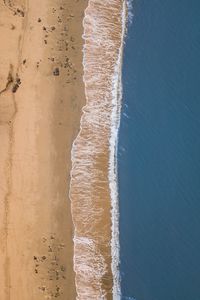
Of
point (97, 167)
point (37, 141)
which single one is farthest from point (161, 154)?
point (37, 141)

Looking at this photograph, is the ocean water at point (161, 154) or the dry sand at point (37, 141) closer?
the dry sand at point (37, 141)

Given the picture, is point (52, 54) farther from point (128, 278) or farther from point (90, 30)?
point (128, 278)

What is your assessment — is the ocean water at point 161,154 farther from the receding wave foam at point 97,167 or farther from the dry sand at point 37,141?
the dry sand at point 37,141

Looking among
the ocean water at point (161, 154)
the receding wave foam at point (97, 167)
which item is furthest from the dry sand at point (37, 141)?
the ocean water at point (161, 154)

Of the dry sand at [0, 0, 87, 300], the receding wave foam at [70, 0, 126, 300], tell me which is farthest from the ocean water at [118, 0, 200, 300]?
the dry sand at [0, 0, 87, 300]

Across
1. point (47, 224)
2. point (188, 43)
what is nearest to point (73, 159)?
point (47, 224)

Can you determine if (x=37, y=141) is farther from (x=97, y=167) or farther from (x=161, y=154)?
(x=161, y=154)

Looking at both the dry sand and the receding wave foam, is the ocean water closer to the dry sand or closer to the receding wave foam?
the receding wave foam
